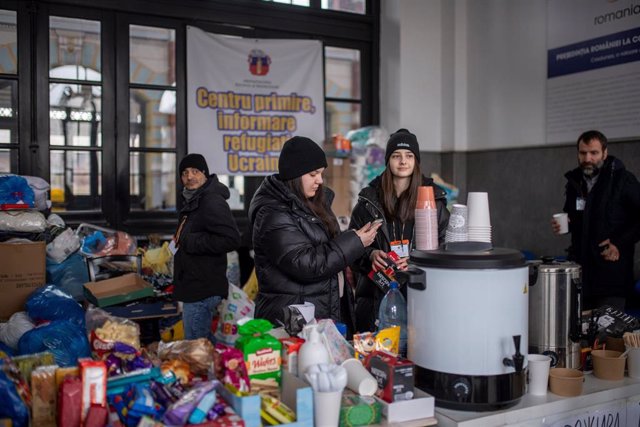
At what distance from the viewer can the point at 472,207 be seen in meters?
2.18

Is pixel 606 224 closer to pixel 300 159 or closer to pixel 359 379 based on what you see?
pixel 300 159

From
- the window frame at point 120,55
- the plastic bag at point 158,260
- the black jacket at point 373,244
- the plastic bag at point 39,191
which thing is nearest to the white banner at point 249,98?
the window frame at point 120,55

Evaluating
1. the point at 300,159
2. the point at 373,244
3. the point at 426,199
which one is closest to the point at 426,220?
the point at 426,199

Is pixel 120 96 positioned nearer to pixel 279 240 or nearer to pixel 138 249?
pixel 138 249

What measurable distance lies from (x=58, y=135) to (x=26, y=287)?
171 centimetres

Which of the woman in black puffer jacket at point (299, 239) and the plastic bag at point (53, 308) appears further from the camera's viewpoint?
the plastic bag at point (53, 308)

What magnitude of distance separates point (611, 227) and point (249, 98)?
11.0 ft

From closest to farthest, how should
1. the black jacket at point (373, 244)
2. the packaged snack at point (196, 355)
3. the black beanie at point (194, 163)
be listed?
1. the packaged snack at point (196, 355)
2. the black jacket at point (373, 244)
3. the black beanie at point (194, 163)

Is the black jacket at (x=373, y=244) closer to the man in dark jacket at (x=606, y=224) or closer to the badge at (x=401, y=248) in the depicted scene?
the badge at (x=401, y=248)

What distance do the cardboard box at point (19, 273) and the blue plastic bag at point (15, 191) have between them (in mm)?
368

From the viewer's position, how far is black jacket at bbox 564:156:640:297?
397 cm

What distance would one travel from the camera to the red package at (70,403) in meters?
1.60

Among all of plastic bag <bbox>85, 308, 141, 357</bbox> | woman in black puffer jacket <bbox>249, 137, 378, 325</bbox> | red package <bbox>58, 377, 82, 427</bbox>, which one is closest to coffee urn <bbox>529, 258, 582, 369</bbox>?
woman in black puffer jacket <bbox>249, 137, 378, 325</bbox>

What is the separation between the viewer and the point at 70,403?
1.61m
